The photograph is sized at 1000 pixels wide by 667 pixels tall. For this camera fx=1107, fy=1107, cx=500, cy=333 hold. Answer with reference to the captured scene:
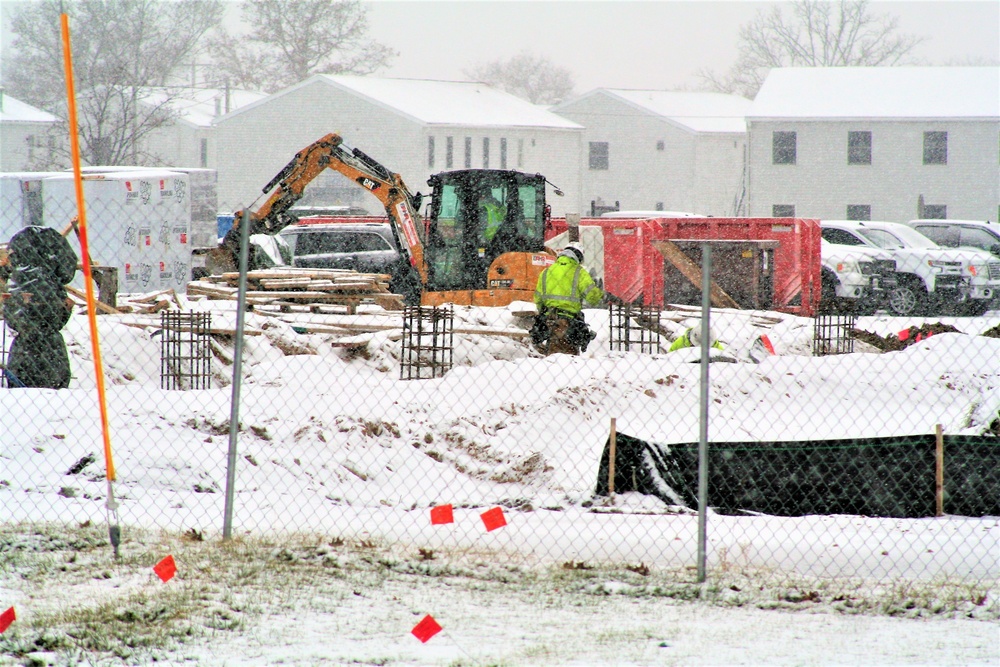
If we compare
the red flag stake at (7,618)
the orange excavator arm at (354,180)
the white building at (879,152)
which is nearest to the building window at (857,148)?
the white building at (879,152)

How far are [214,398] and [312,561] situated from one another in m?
3.86

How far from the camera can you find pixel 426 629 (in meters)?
5.45

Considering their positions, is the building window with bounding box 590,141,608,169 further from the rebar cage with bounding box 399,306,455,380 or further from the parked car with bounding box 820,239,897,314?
the rebar cage with bounding box 399,306,455,380

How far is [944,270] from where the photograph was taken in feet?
69.6

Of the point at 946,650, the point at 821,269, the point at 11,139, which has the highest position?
the point at 11,139

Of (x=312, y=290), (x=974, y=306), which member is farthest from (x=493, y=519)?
(x=974, y=306)

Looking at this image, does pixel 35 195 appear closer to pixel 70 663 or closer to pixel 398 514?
pixel 398 514

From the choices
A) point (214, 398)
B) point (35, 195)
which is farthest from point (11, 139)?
point (214, 398)

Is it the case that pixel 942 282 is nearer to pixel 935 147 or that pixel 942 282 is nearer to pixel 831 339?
pixel 831 339

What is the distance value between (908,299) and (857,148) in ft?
69.2

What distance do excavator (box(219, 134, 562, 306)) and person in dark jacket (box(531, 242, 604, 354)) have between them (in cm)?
412

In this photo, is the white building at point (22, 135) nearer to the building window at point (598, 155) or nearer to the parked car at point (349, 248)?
the building window at point (598, 155)

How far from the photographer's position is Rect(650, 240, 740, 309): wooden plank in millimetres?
20219

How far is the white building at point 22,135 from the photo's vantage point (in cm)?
4905
